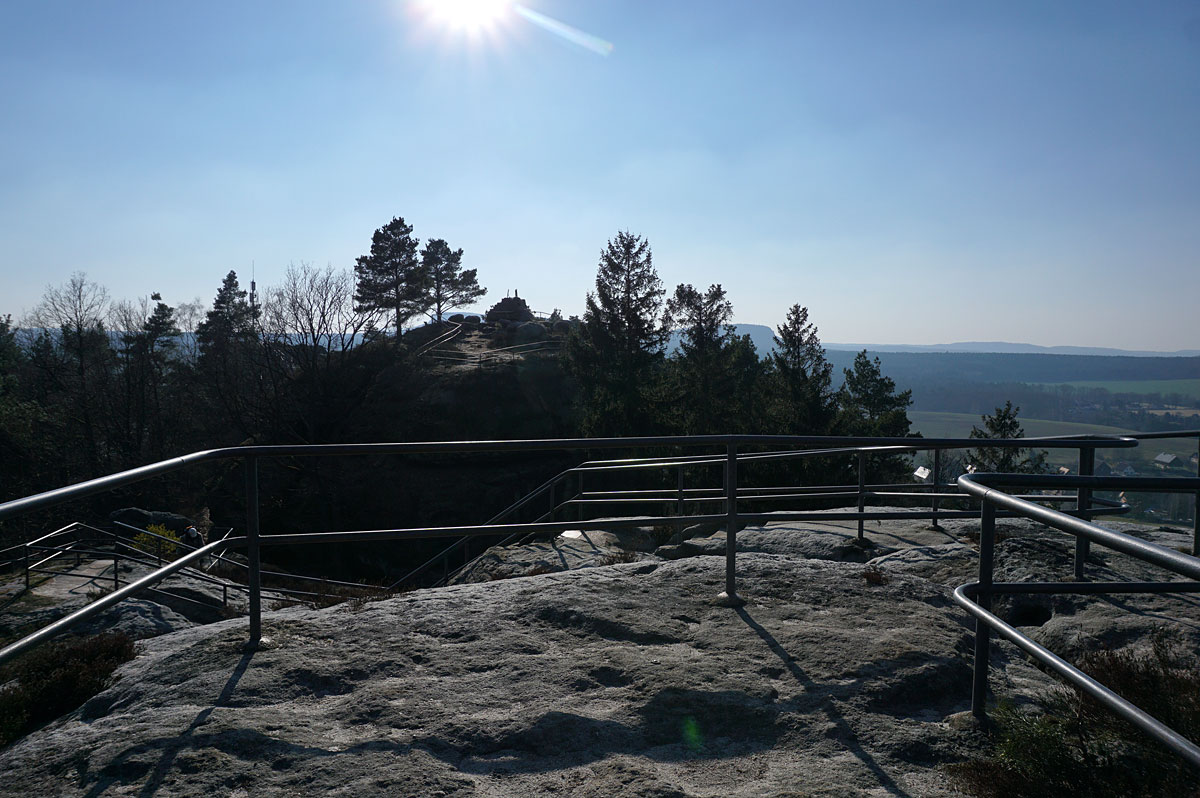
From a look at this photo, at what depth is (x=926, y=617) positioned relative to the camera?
15.0 feet

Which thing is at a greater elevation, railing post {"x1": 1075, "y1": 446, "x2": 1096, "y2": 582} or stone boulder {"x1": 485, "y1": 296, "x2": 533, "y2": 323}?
stone boulder {"x1": 485, "y1": 296, "x2": 533, "y2": 323}

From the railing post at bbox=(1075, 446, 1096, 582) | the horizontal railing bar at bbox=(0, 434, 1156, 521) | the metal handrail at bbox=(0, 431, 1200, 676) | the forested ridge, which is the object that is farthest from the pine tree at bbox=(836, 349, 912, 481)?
the metal handrail at bbox=(0, 431, 1200, 676)

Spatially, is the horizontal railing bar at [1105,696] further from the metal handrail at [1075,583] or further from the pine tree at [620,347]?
the pine tree at [620,347]

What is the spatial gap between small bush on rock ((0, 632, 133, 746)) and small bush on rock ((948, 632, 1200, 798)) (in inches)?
168

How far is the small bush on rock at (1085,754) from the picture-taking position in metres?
2.62

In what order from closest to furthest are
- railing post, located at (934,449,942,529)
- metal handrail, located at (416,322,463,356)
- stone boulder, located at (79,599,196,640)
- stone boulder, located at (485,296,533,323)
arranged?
stone boulder, located at (79,599,196,640) < railing post, located at (934,449,942,529) < metal handrail, located at (416,322,463,356) < stone boulder, located at (485,296,533,323)

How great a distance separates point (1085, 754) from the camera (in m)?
2.72

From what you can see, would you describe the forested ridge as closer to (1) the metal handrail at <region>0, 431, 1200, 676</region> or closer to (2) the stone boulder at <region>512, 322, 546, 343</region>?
(2) the stone boulder at <region>512, 322, 546, 343</region>

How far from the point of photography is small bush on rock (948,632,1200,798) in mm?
2621

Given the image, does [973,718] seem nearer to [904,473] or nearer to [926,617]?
[926,617]

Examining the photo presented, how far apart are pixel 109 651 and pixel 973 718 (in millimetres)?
4668

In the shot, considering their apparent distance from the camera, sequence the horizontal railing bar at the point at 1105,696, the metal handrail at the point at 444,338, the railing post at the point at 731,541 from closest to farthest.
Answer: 1. the horizontal railing bar at the point at 1105,696
2. the railing post at the point at 731,541
3. the metal handrail at the point at 444,338

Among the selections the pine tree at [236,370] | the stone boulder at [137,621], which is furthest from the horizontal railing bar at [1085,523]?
the pine tree at [236,370]

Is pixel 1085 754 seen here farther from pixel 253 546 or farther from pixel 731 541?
pixel 253 546
